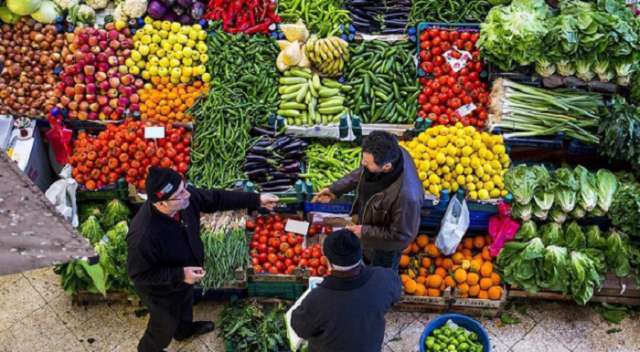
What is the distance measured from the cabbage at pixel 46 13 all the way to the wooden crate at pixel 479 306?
200 inches

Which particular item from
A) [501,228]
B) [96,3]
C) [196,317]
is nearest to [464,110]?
[501,228]

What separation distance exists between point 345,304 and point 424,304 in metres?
2.16

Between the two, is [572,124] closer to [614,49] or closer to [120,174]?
[614,49]

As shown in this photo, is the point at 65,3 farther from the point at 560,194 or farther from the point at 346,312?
the point at 560,194

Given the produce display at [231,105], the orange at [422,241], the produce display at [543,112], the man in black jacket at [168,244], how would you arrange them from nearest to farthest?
the man in black jacket at [168,244], the orange at [422,241], the produce display at [231,105], the produce display at [543,112]

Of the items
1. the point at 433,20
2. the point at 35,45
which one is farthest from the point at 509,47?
the point at 35,45

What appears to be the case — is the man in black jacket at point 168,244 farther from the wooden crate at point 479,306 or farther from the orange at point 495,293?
the orange at point 495,293

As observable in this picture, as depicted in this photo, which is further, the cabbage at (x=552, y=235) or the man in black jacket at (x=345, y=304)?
the cabbage at (x=552, y=235)

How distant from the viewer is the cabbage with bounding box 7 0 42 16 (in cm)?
620

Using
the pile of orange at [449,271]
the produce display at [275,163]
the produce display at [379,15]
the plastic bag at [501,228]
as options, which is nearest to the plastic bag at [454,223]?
the pile of orange at [449,271]

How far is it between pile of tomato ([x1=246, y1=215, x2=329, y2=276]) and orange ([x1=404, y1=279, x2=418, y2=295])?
0.72m

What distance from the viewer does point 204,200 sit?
430cm

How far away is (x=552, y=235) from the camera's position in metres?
5.09

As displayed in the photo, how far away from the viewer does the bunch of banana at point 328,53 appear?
5.97m
